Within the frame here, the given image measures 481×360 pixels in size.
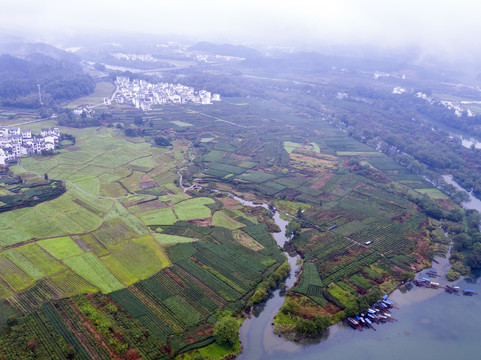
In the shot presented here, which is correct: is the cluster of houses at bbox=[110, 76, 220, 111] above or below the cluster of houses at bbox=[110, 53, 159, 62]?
below

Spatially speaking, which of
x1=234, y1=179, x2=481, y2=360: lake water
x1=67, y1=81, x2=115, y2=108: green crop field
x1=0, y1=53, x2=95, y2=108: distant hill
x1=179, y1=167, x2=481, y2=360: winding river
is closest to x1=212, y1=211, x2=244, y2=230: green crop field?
x1=179, y1=167, x2=481, y2=360: winding river

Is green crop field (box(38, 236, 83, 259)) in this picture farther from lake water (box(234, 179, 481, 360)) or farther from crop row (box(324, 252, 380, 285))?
crop row (box(324, 252, 380, 285))

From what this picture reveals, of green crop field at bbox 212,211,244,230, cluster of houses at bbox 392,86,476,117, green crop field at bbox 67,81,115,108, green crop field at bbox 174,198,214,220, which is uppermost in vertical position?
cluster of houses at bbox 392,86,476,117

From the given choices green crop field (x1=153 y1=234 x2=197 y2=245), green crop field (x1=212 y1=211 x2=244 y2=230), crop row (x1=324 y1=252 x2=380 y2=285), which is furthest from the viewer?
green crop field (x1=212 y1=211 x2=244 y2=230)

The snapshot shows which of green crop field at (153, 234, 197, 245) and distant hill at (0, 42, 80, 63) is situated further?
distant hill at (0, 42, 80, 63)

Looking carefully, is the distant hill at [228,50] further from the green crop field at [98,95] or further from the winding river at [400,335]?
the winding river at [400,335]

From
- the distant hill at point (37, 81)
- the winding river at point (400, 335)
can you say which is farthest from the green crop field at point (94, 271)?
the distant hill at point (37, 81)

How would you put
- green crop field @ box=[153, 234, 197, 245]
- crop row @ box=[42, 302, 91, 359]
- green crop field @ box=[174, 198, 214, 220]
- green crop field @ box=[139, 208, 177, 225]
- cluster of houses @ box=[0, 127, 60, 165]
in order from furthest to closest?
cluster of houses @ box=[0, 127, 60, 165]
green crop field @ box=[174, 198, 214, 220]
green crop field @ box=[139, 208, 177, 225]
green crop field @ box=[153, 234, 197, 245]
crop row @ box=[42, 302, 91, 359]

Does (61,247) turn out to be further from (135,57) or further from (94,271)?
(135,57)
